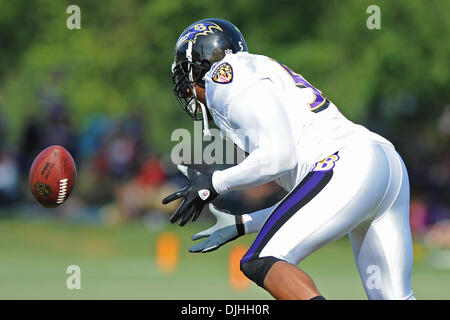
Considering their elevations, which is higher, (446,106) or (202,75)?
(446,106)

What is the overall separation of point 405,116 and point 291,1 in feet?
12.5

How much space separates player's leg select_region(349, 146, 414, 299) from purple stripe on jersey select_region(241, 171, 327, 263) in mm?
361

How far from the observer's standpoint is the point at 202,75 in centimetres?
446

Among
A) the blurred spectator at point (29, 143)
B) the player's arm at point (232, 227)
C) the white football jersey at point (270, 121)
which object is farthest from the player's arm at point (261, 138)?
the blurred spectator at point (29, 143)

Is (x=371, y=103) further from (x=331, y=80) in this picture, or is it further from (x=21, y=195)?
(x=21, y=195)

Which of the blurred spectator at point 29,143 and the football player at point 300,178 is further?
the blurred spectator at point 29,143

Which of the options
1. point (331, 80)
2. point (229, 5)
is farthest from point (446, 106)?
point (229, 5)

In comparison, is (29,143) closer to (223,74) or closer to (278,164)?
(223,74)

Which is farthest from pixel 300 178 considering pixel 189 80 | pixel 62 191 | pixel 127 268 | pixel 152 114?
pixel 152 114

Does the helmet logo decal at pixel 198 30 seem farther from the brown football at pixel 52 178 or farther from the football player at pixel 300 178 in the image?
the brown football at pixel 52 178

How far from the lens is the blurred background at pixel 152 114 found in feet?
39.4

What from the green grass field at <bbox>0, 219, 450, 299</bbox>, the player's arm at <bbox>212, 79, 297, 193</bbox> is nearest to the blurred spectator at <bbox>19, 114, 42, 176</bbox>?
the green grass field at <bbox>0, 219, 450, 299</bbox>
